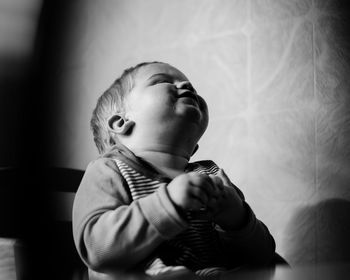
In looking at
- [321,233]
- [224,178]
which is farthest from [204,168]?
[321,233]

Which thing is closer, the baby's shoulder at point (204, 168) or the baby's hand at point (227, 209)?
the baby's hand at point (227, 209)

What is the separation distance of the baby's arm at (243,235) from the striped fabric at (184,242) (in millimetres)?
25

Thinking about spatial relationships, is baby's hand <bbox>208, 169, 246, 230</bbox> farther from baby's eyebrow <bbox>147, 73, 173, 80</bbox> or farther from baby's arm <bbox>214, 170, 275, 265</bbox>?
baby's eyebrow <bbox>147, 73, 173, 80</bbox>

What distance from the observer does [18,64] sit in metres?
1.20

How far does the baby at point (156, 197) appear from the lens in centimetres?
68

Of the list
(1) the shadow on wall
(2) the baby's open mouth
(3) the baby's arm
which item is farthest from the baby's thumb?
(1) the shadow on wall

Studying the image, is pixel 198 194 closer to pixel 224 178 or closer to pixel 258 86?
pixel 224 178

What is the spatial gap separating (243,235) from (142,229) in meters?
0.18

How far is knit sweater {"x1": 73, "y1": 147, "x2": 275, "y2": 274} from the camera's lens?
682 millimetres

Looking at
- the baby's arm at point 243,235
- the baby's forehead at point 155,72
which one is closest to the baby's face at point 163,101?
the baby's forehead at point 155,72

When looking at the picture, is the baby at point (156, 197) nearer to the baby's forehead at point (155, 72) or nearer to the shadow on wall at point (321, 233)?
the baby's forehead at point (155, 72)

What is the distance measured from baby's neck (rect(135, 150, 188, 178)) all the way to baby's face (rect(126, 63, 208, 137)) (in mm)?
43

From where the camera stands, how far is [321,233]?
1.06 meters

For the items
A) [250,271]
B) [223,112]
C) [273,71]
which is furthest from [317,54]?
[250,271]
